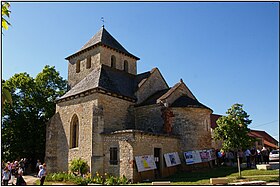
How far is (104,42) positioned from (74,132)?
10.2 metres

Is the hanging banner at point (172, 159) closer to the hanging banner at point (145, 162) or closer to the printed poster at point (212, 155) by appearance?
the hanging banner at point (145, 162)

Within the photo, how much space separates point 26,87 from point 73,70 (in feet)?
22.5

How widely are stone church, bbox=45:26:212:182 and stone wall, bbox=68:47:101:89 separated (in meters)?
0.37

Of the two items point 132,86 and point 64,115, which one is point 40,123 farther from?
point 132,86

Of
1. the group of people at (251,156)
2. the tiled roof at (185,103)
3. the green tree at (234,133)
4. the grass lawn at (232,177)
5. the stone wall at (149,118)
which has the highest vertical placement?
the tiled roof at (185,103)

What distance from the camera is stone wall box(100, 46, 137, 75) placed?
28.1 m

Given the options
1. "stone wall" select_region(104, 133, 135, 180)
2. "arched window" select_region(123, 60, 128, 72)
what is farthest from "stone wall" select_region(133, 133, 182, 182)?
"arched window" select_region(123, 60, 128, 72)

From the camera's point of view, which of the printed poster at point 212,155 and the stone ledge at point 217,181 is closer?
the stone ledge at point 217,181

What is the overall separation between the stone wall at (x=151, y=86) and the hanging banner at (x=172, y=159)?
6074mm

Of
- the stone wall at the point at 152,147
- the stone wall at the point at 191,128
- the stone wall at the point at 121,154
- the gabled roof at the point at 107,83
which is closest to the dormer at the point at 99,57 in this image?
the gabled roof at the point at 107,83

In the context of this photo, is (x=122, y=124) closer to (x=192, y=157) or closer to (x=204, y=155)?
(x=192, y=157)

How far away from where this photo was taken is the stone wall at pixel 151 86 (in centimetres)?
2553

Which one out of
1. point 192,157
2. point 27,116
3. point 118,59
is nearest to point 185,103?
point 192,157

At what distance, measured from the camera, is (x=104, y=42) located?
1128 inches
